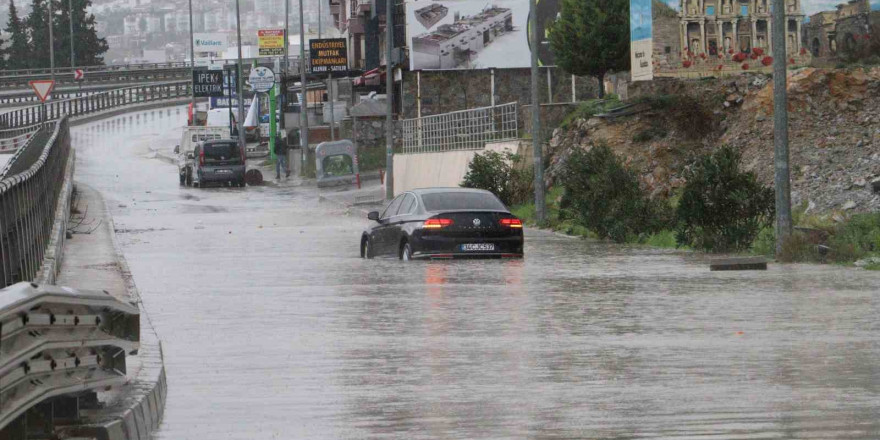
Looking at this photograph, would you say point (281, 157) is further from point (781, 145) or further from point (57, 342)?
point (57, 342)

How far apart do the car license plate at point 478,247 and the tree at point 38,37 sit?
138070mm

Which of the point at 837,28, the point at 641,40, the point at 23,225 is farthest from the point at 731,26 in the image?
the point at 23,225

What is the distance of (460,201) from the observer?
84.7 ft

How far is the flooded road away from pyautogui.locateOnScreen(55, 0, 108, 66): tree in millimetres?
137455

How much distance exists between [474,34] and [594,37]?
47.7ft

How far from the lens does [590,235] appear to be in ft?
107

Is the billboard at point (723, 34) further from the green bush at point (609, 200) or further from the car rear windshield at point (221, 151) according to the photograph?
the car rear windshield at point (221, 151)

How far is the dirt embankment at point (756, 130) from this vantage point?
110 ft

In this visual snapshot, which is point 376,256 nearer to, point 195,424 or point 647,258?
point 647,258

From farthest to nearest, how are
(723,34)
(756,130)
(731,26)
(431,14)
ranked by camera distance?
(431,14)
(731,26)
(723,34)
(756,130)

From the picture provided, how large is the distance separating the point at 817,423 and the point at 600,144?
A: 23054 mm

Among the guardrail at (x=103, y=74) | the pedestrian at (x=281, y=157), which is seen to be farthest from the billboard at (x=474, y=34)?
the guardrail at (x=103, y=74)

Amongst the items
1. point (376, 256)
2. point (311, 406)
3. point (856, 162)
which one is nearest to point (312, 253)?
point (376, 256)

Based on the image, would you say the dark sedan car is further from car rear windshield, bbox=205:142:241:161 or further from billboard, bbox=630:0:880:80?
car rear windshield, bbox=205:142:241:161
